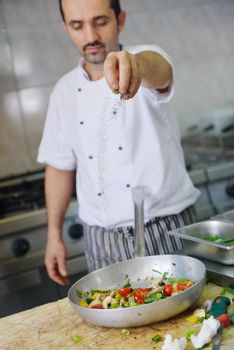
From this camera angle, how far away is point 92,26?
72.8 inches

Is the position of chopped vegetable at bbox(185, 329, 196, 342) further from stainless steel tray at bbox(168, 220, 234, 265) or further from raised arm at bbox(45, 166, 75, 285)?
raised arm at bbox(45, 166, 75, 285)

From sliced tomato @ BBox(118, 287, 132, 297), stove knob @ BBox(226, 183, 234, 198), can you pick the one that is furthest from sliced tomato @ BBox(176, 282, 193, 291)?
stove knob @ BBox(226, 183, 234, 198)

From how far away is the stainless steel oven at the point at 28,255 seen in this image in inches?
102

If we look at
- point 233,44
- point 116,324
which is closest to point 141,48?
point 116,324

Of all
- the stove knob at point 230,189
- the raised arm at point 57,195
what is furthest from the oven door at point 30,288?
the stove knob at point 230,189

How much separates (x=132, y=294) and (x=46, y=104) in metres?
2.03

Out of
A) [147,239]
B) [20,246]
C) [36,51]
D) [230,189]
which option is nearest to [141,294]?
[147,239]

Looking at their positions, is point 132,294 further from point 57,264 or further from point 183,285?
point 57,264

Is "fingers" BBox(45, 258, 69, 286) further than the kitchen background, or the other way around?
the kitchen background

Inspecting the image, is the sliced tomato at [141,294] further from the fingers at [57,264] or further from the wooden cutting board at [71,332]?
the fingers at [57,264]

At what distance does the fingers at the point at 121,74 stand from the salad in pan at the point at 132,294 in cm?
44

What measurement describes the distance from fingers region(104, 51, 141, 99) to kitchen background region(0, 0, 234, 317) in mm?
1496

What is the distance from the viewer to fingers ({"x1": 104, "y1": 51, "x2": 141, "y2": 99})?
120 cm

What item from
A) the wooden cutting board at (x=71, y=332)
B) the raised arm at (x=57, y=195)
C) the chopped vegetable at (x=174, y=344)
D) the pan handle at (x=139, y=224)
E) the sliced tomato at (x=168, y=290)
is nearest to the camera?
the chopped vegetable at (x=174, y=344)
